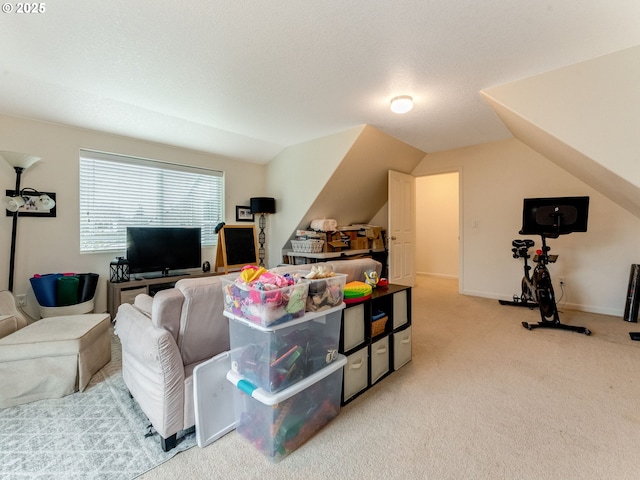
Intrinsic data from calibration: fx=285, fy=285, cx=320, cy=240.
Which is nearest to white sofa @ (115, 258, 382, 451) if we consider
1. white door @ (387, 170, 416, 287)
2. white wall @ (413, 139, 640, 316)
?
white door @ (387, 170, 416, 287)

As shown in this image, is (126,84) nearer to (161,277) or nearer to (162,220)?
(162,220)

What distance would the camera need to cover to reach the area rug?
1.34 meters

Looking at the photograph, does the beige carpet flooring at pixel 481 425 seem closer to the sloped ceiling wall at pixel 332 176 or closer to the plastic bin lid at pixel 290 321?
the plastic bin lid at pixel 290 321

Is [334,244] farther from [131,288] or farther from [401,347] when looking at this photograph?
[131,288]

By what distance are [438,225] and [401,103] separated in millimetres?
4165

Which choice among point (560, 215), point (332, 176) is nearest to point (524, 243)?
point (560, 215)

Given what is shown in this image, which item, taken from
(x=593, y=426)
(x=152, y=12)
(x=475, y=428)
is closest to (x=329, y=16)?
(x=152, y=12)

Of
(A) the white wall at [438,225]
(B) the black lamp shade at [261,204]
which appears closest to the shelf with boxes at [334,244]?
(B) the black lamp shade at [261,204]

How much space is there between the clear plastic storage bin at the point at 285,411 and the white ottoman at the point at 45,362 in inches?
50.0

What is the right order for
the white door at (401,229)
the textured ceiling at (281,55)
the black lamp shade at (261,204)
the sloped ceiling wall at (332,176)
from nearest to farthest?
the textured ceiling at (281,55) → the sloped ceiling wall at (332,176) → the black lamp shade at (261,204) → the white door at (401,229)

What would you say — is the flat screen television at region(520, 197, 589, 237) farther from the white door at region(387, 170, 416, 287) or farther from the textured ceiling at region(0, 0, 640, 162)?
the white door at region(387, 170, 416, 287)

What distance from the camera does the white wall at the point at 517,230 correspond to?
11.5ft

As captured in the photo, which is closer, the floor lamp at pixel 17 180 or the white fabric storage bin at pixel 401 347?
the white fabric storage bin at pixel 401 347

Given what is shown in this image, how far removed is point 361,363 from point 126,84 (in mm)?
3050
